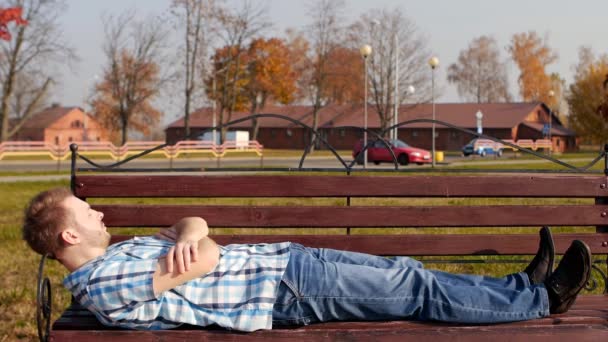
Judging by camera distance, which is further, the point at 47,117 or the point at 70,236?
the point at 47,117

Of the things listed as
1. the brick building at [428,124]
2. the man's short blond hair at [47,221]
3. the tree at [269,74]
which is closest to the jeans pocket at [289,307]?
the man's short blond hair at [47,221]

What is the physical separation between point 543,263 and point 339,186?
1059 mm

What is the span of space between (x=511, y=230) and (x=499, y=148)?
35.6 metres

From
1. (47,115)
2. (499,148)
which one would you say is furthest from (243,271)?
(47,115)

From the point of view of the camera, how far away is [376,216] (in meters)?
3.81

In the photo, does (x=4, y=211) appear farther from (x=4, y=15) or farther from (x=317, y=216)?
(x=4, y=15)

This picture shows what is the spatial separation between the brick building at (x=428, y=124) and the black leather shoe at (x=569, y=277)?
178 feet

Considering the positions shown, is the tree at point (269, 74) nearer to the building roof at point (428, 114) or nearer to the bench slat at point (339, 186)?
the building roof at point (428, 114)

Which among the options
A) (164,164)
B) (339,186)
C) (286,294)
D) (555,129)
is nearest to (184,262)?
(286,294)

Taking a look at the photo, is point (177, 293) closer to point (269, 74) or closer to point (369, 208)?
point (369, 208)

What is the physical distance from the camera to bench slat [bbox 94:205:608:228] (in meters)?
3.74

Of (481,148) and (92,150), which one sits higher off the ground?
(481,148)

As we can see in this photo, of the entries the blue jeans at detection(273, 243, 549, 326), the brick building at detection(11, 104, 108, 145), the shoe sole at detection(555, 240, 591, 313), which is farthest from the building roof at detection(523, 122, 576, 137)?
the blue jeans at detection(273, 243, 549, 326)

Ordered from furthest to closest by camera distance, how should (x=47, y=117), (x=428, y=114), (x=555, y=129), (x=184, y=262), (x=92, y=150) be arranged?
(x=47, y=117)
(x=555, y=129)
(x=428, y=114)
(x=92, y=150)
(x=184, y=262)
